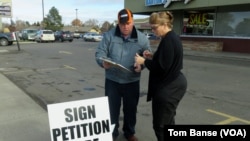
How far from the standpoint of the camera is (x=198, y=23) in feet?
73.9

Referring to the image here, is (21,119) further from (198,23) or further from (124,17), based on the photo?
A: (198,23)

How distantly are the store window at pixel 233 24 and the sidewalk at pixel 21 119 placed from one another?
1620cm

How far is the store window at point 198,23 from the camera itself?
70.5 ft

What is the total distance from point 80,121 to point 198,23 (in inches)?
826

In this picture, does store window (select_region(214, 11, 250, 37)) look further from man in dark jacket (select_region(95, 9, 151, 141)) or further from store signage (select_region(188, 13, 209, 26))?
man in dark jacket (select_region(95, 9, 151, 141))

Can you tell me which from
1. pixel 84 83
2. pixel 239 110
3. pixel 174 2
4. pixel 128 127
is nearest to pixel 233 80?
pixel 239 110

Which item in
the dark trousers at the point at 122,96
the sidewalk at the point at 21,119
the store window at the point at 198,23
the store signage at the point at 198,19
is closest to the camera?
the dark trousers at the point at 122,96

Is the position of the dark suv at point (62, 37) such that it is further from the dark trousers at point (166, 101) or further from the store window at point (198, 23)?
the dark trousers at point (166, 101)

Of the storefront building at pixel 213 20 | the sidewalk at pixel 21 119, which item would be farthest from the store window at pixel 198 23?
the sidewalk at pixel 21 119

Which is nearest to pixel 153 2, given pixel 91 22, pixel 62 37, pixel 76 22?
pixel 62 37

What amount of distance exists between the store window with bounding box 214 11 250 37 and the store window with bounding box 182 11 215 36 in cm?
65

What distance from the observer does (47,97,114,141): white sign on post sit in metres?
2.88

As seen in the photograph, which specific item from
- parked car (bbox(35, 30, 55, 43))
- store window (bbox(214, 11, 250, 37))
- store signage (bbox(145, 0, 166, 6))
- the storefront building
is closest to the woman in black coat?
the storefront building

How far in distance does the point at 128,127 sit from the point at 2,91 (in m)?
4.41
